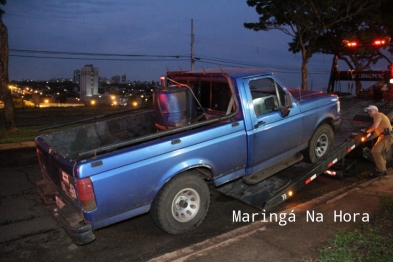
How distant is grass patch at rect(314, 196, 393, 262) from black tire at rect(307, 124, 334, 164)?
178 cm

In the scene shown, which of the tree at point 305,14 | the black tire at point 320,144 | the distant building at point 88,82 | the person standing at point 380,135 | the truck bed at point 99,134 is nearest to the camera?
the truck bed at point 99,134

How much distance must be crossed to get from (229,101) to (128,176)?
80.4 inches

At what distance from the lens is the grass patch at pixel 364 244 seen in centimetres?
381

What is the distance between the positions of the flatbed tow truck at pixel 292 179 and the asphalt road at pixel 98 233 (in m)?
0.25

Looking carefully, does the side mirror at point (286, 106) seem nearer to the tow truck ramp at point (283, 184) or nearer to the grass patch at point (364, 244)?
the tow truck ramp at point (283, 184)

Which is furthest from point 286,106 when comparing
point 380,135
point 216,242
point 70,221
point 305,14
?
point 305,14

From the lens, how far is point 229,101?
17.5 ft

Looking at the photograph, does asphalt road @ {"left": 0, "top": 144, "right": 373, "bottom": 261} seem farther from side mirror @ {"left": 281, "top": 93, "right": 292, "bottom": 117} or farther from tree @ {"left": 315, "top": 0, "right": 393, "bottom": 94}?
tree @ {"left": 315, "top": 0, "right": 393, "bottom": 94}

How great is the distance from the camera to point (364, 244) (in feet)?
13.5

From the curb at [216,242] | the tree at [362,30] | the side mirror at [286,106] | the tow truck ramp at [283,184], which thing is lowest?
the curb at [216,242]

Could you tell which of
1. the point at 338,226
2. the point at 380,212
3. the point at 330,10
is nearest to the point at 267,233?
the point at 338,226

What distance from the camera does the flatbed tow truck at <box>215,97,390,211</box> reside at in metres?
5.39

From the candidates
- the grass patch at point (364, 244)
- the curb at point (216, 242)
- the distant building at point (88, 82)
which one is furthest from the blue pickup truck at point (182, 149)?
the distant building at point (88, 82)

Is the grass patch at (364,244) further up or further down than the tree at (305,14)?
further down
